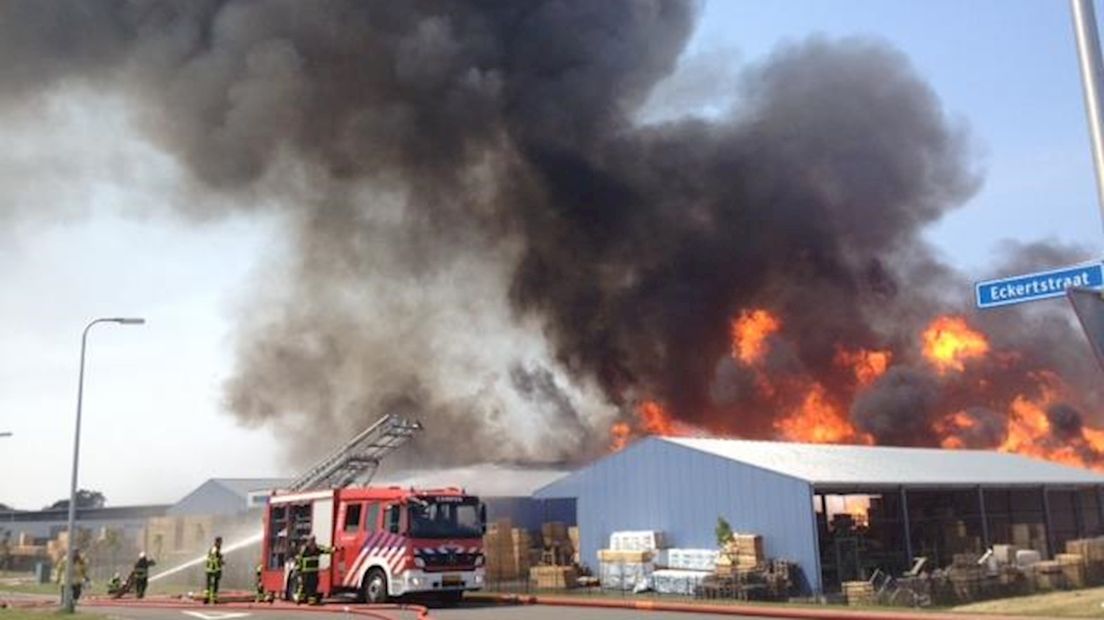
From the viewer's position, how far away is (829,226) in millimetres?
46625

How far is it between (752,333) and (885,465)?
1880 centimetres

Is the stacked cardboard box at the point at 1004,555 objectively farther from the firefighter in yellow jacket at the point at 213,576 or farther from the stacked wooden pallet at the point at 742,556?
the firefighter in yellow jacket at the point at 213,576

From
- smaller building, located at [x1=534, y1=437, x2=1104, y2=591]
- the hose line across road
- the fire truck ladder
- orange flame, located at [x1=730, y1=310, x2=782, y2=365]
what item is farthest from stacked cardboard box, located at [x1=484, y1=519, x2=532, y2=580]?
orange flame, located at [x1=730, y1=310, x2=782, y2=365]

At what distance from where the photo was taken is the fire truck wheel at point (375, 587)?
19.2 meters

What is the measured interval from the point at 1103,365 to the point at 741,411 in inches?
1581

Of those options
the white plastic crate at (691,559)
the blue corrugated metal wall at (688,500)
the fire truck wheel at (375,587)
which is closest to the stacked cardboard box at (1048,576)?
the blue corrugated metal wall at (688,500)

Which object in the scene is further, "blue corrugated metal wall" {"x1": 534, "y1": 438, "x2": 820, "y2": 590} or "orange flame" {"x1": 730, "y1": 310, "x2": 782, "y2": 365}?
"orange flame" {"x1": 730, "y1": 310, "x2": 782, "y2": 365}

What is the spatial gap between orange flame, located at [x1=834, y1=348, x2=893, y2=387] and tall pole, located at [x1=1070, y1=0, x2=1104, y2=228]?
128 feet

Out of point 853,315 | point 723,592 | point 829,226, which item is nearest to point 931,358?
point 853,315

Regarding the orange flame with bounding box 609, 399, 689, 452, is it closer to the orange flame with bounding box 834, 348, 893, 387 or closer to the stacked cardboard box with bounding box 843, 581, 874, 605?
the orange flame with bounding box 834, 348, 893, 387

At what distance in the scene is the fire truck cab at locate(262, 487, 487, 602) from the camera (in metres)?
18.9

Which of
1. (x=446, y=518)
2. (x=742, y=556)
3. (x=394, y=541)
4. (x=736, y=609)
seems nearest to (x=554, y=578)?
(x=742, y=556)

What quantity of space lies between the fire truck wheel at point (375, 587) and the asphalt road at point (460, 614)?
1027 mm

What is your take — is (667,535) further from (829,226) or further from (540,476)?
(829,226)
